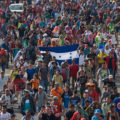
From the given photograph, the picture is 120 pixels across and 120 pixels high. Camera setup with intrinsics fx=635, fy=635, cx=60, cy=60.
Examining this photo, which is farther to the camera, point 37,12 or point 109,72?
point 37,12

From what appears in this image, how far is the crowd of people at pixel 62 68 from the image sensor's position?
17984 millimetres

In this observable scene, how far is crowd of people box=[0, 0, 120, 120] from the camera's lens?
59.0ft

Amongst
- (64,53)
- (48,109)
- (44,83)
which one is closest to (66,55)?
(64,53)

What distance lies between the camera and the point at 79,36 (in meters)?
30.2

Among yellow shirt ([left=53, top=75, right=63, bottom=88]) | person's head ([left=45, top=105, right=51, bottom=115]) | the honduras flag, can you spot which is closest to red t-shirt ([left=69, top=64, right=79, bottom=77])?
yellow shirt ([left=53, top=75, right=63, bottom=88])

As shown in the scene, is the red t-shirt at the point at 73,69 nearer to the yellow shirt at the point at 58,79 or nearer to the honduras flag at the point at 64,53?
the yellow shirt at the point at 58,79

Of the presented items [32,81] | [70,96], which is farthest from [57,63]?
[70,96]

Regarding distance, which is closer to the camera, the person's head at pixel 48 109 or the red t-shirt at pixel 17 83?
the person's head at pixel 48 109

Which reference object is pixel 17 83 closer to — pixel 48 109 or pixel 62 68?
pixel 62 68

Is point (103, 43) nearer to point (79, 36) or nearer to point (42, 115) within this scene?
point (79, 36)

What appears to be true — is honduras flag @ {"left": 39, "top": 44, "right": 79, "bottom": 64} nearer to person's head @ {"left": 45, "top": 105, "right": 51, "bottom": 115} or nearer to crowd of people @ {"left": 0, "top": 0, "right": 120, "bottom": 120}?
crowd of people @ {"left": 0, "top": 0, "right": 120, "bottom": 120}

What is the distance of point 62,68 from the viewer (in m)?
22.4

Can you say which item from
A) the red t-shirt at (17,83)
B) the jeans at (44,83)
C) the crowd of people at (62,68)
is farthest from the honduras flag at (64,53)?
the red t-shirt at (17,83)

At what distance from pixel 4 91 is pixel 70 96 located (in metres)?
2.45
